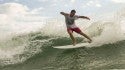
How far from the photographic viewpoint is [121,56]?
1273 centimetres

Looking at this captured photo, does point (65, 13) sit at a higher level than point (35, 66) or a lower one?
higher

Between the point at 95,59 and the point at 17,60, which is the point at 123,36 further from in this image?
the point at 17,60

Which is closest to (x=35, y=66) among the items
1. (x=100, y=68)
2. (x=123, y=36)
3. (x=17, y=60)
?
(x=17, y=60)

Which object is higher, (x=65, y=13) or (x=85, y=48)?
(x=65, y=13)

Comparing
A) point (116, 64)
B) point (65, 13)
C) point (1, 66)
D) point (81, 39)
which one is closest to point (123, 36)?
point (81, 39)

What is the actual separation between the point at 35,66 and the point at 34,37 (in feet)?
19.9

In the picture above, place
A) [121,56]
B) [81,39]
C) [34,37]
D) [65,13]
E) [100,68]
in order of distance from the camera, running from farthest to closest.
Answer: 1. [34,37]
2. [81,39]
3. [65,13]
4. [121,56]
5. [100,68]

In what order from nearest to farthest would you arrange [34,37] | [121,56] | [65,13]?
[121,56] → [65,13] → [34,37]

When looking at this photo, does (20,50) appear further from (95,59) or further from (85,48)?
(95,59)

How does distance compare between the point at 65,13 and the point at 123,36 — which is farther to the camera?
the point at 123,36

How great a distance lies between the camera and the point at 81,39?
16.9 meters

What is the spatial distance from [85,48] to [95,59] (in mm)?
1866

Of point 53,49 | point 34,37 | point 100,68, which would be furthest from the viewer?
point 34,37

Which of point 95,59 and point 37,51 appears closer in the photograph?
point 95,59
